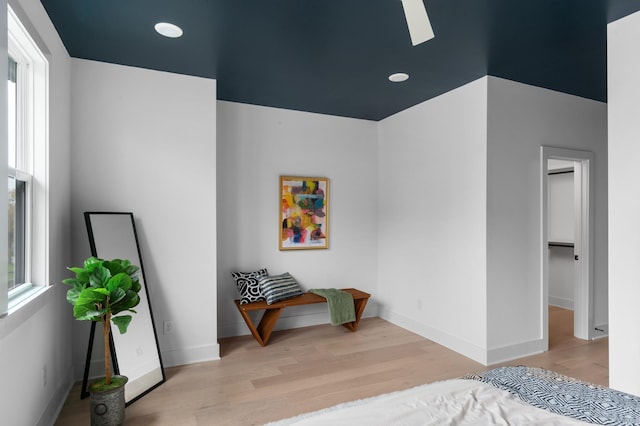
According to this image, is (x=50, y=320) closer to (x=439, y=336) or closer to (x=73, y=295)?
(x=73, y=295)

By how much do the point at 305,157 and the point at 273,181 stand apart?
0.52 metres

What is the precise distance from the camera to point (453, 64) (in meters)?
3.23

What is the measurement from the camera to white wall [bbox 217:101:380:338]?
4207 mm

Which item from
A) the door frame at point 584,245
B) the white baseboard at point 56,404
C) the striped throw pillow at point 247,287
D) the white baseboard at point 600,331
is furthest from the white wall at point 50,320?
the white baseboard at point 600,331

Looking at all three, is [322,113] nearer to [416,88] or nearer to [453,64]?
[416,88]

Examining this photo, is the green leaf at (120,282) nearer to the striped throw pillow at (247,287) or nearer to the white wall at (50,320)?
the white wall at (50,320)

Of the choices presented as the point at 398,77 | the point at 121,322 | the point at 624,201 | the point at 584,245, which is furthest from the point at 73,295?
the point at 584,245

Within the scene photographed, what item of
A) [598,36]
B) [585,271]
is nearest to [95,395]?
[598,36]

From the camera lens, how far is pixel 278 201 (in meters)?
4.48

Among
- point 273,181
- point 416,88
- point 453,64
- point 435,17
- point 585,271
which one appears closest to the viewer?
point 435,17

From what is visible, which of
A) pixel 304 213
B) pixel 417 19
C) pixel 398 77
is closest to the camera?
pixel 417 19

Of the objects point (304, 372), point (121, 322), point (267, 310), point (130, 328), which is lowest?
point (304, 372)

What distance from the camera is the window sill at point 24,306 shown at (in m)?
1.71

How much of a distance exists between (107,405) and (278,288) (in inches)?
76.4
